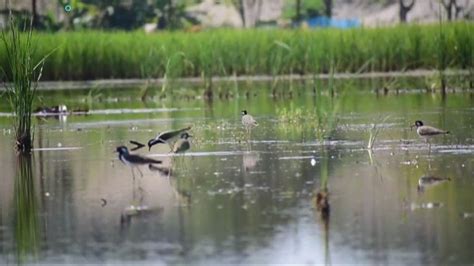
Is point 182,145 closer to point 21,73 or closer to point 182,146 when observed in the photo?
point 182,146

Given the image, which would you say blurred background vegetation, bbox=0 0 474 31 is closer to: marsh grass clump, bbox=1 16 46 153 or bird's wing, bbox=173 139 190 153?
marsh grass clump, bbox=1 16 46 153

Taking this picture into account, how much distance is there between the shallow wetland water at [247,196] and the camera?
859 centimetres

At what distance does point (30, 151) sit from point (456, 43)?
10572 mm

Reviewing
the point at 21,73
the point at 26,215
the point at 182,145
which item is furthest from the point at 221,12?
the point at 26,215

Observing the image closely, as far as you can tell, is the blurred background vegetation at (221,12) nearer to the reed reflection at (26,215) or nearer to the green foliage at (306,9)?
the green foliage at (306,9)

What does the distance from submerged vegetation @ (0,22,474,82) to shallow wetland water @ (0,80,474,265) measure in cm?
825

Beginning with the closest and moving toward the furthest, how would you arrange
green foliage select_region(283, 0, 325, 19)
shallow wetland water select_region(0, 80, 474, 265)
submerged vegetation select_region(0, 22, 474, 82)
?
1. shallow wetland water select_region(0, 80, 474, 265)
2. submerged vegetation select_region(0, 22, 474, 82)
3. green foliage select_region(283, 0, 325, 19)

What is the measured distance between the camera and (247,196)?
1058 cm

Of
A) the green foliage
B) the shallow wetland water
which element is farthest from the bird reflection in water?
the green foliage

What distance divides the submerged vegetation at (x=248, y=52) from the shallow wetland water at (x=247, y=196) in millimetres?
8247

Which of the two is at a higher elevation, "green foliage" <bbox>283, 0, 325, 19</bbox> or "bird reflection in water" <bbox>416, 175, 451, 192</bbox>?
"green foliage" <bbox>283, 0, 325, 19</bbox>

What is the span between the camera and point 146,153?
13773mm

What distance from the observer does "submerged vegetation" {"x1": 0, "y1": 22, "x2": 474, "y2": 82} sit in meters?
25.8

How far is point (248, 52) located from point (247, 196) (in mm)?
16219
